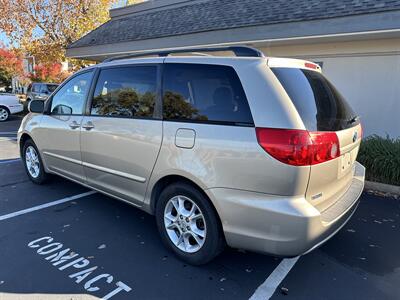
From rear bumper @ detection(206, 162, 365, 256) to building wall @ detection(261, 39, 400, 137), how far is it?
493cm

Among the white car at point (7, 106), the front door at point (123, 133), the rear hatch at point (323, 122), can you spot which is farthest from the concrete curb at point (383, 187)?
the white car at point (7, 106)

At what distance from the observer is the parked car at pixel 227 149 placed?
2.38m

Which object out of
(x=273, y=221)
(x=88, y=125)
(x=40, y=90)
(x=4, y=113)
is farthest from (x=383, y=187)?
(x=40, y=90)

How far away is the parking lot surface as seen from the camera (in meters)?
2.65

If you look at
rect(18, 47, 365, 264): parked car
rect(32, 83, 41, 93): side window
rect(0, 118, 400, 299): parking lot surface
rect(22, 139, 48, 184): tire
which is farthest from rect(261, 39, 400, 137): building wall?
rect(32, 83, 41, 93): side window

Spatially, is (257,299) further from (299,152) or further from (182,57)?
(182,57)

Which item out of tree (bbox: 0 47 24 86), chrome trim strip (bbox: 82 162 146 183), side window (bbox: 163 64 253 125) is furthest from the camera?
tree (bbox: 0 47 24 86)

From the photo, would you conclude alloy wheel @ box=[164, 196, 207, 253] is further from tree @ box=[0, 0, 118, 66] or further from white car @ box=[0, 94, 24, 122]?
tree @ box=[0, 0, 118, 66]

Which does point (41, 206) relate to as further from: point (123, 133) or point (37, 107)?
point (123, 133)

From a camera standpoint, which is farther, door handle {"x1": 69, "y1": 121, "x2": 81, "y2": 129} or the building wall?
the building wall

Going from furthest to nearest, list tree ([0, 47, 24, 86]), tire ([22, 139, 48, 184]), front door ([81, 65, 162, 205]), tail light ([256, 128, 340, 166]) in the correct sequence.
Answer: tree ([0, 47, 24, 86]) < tire ([22, 139, 48, 184]) < front door ([81, 65, 162, 205]) < tail light ([256, 128, 340, 166])

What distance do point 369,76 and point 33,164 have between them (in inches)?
258

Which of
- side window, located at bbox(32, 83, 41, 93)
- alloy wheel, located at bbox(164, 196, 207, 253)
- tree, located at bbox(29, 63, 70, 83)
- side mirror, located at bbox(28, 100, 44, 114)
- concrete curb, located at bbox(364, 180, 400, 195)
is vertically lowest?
concrete curb, located at bbox(364, 180, 400, 195)

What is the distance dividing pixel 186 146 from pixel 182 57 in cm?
86
